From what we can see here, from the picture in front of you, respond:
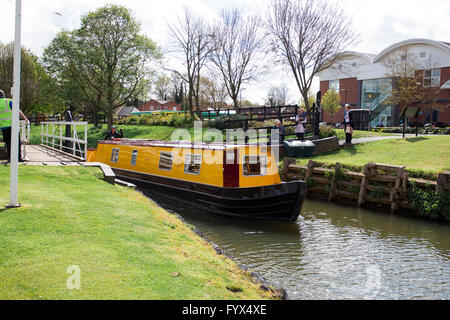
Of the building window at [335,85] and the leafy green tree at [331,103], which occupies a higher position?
the building window at [335,85]

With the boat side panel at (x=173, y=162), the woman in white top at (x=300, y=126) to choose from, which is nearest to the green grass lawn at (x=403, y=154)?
the woman in white top at (x=300, y=126)

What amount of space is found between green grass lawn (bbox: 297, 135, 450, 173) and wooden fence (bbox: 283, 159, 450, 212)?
65 cm

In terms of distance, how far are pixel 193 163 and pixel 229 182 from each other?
5.74 ft

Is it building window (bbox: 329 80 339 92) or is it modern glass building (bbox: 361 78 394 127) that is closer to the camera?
modern glass building (bbox: 361 78 394 127)

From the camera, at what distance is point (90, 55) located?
36438mm

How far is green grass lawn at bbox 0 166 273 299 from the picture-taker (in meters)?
4.07

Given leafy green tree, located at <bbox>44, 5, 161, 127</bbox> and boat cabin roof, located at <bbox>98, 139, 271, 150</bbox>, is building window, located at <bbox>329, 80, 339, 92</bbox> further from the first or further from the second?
boat cabin roof, located at <bbox>98, 139, 271, 150</bbox>

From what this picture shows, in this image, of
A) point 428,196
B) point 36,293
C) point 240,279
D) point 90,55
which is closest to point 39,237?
point 36,293

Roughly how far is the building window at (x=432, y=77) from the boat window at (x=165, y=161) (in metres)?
36.3

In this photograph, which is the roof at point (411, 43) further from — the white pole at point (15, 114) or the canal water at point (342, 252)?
the white pole at point (15, 114)

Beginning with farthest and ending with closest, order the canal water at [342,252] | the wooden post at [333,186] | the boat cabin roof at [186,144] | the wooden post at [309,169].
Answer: the wooden post at [309,169]
the wooden post at [333,186]
the boat cabin roof at [186,144]
the canal water at [342,252]

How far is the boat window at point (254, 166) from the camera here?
11802mm

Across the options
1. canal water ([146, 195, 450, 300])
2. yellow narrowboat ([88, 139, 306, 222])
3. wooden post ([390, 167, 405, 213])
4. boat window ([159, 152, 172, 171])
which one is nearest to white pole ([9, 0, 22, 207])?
canal water ([146, 195, 450, 300])

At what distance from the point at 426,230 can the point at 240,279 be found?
301 inches
